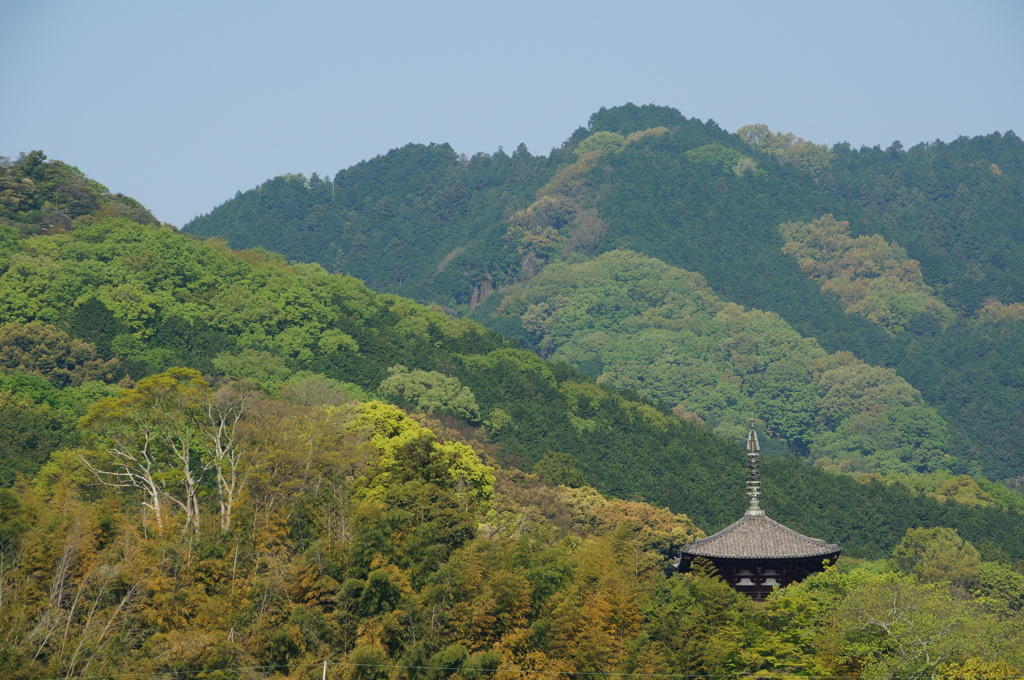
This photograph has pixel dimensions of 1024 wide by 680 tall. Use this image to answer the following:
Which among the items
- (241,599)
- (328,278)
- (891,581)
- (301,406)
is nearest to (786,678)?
(891,581)

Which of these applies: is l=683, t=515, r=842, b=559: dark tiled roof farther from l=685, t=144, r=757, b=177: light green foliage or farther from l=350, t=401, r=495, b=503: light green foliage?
l=685, t=144, r=757, b=177: light green foliage

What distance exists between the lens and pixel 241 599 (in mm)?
48812

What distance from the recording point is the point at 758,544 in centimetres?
5178

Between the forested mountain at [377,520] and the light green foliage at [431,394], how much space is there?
192 millimetres

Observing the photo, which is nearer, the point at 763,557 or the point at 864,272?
the point at 763,557

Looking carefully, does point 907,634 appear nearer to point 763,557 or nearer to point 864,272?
point 763,557

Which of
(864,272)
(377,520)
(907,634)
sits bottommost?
(907,634)

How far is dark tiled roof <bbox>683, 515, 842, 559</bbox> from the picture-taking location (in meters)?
51.3

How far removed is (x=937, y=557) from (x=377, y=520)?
3919 centimetres

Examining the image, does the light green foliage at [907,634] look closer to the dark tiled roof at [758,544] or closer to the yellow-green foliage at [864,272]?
the dark tiled roof at [758,544]

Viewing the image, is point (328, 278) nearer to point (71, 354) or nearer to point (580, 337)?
point (71, 354)

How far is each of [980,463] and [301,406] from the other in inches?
3360

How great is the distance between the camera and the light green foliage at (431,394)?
87.2m

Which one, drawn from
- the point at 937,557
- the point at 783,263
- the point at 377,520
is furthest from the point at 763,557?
the point at 783,263
